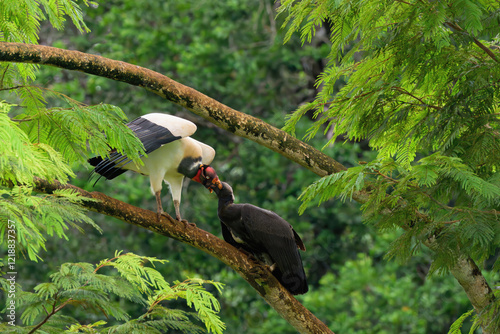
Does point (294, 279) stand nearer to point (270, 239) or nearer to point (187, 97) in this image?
point (270, 239)

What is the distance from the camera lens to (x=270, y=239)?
11.2 ft

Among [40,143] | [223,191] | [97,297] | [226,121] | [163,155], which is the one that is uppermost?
[40,143]

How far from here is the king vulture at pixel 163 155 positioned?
11.0ft

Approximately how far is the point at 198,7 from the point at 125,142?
23.2 ft

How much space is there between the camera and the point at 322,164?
361 centimetres

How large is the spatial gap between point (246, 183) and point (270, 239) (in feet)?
16.8

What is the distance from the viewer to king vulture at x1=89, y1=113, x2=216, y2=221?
3345mm

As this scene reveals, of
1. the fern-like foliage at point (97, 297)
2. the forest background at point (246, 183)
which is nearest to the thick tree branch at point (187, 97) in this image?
the fern-like foliage at point (97, 297)

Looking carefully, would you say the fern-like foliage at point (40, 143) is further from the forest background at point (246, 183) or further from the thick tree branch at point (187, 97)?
the forest background at point (246, 183)

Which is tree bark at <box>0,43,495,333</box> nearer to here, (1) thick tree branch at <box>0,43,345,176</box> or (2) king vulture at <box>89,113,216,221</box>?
(1) thick tree branch at <box>0,43,345,176</box>

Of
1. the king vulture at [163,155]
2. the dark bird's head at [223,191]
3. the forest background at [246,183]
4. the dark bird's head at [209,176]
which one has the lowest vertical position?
the forest background at [246,183]

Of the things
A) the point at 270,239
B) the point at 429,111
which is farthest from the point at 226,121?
the point at 429,111

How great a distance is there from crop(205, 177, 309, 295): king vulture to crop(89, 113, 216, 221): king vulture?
0.36 m

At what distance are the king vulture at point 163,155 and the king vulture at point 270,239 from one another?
358 millimetres
